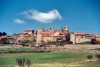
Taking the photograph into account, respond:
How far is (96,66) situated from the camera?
957 cm

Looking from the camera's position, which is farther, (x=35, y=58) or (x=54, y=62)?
(x=35, y=58)

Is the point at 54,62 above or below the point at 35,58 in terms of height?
below

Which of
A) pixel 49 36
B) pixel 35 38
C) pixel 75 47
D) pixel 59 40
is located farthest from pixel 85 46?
pixel 35 38

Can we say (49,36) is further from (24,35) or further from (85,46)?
(85,46)

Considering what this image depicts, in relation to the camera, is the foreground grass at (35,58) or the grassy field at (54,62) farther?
the foreground grass at (35,58)

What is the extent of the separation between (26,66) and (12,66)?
0.68 m

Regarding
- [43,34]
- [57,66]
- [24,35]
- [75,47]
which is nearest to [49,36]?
[43,34]

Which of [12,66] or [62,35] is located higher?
[62,35]

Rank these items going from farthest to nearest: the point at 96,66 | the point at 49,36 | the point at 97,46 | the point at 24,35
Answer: the point at 24,35, the point at 49,36, the point at 97,46, the point at 96,66

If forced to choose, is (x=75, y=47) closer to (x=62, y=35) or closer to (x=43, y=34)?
(x=62, y=35)

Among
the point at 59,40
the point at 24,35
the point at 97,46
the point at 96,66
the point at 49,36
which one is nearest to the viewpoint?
the point at 96,66

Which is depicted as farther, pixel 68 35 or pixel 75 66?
pixel 68 35

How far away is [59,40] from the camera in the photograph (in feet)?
104

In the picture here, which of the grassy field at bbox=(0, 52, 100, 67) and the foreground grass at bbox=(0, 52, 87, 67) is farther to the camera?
the foreground grass at bbox=(0, 52, 87, 67)
